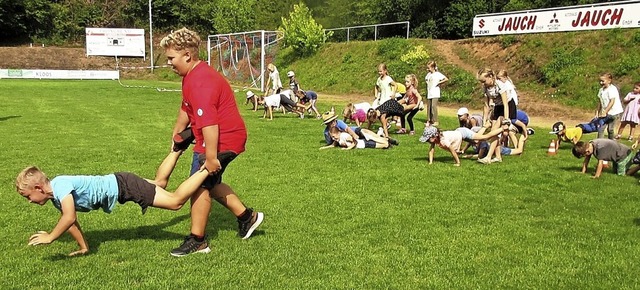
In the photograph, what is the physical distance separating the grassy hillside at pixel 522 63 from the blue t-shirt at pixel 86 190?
1889 centimetres

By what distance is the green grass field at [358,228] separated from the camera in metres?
4.32

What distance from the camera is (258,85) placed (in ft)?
109

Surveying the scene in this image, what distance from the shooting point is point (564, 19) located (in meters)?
24.1

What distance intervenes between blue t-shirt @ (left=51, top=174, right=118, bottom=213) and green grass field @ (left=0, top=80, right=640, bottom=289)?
1.72 ft

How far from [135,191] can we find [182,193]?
0.43 meters

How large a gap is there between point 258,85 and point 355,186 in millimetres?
26438

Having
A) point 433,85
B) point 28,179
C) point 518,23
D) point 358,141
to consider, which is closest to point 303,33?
point 518,23

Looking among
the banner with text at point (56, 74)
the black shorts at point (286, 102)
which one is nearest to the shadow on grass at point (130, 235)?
the black shorts at point (286, 102)

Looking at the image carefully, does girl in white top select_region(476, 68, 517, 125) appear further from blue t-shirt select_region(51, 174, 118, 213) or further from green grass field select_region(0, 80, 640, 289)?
blue t-shirt select_region(51, 174, 118, 213)

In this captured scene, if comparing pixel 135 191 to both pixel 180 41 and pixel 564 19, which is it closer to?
pixel 180 41

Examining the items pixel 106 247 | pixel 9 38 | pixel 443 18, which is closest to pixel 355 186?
pixel 106 247

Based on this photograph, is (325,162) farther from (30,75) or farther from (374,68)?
(30,75)

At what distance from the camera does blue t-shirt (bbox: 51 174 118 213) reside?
4.32m

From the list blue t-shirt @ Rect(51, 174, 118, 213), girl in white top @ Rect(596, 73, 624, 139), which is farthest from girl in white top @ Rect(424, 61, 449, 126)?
blue t-shirt @ Rect(51, 174, 118, 213)
